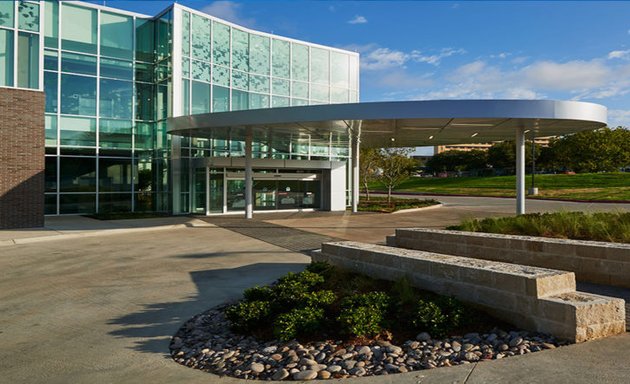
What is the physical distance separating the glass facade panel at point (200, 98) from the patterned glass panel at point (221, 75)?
68 centimetres

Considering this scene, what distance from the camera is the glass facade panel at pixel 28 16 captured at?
18297 millimetres

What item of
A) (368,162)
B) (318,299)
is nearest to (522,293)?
(318,299)

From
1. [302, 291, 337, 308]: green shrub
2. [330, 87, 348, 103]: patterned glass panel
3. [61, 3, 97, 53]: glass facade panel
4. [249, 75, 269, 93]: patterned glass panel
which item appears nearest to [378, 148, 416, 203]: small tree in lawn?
[330, 87, 348, 103]: patterned glass panel

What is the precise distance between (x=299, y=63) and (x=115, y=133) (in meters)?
12.7

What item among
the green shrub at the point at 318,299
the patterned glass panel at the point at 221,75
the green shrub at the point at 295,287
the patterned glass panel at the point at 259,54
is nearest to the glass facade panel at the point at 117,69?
the patterned glass panel at the point at 221,75

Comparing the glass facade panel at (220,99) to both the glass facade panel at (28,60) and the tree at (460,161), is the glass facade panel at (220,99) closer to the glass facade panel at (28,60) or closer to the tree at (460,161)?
the glass facade panel at (28,60)

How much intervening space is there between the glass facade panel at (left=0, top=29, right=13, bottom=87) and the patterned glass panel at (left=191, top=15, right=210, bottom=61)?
32.0 ft

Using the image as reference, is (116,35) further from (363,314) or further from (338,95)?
(363,314)

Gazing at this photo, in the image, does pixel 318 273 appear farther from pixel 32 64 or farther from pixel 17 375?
pixel 32 64

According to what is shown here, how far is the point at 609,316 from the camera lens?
5602 mm

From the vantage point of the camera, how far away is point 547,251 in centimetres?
909

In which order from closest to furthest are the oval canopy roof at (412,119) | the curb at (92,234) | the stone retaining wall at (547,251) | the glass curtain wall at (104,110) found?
1. the stone retaining wall at (547,251)
2. the curb at (92,234)
3. the oval canopy roof at (412,119)
4. the glass curtain wall at (104,110)

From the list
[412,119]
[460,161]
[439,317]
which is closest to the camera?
Result: [439,317]

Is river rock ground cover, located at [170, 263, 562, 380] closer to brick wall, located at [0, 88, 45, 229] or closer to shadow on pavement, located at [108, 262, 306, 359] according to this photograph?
shadow on pavement, located at [108, 262, 306, 359]
